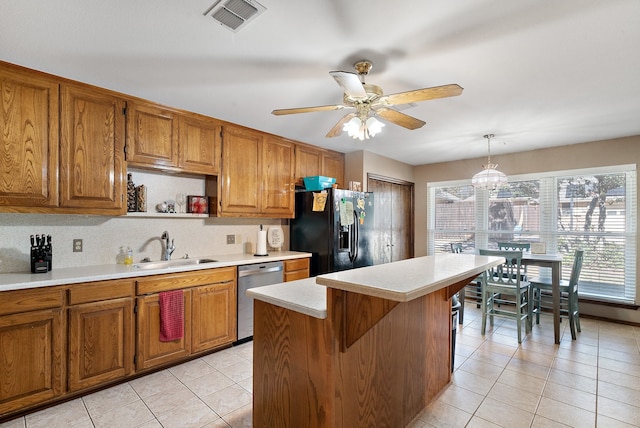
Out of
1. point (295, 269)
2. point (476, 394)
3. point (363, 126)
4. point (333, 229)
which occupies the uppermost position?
point (363, 126)

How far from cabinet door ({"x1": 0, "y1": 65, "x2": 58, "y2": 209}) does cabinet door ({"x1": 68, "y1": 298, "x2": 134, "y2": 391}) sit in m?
0.86

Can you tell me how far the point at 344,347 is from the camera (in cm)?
148

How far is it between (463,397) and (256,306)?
5.62 feet

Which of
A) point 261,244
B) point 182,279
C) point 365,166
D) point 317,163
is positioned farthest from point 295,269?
point 365,166

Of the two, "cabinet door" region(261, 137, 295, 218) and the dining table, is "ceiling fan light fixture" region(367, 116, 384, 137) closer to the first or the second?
"cabinet door" region(261, 137, 295, 218)

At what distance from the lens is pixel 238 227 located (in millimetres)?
3830

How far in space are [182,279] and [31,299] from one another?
982mm

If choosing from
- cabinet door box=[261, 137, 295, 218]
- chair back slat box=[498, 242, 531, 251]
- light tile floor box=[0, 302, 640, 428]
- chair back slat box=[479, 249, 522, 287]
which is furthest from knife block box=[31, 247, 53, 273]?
chair back slat box=[498, 242, 531, 251]

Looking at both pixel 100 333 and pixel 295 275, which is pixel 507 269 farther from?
pixel 100 333

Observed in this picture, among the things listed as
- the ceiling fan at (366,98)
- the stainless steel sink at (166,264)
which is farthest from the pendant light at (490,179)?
the stainless steel sink at (166,264)

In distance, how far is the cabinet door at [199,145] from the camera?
3.04m

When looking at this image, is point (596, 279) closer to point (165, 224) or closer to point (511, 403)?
point (511, 403)

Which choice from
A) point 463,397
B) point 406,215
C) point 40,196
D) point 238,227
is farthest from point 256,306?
point 406,215

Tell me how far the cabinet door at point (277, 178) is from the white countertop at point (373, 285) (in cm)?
Result: 198
